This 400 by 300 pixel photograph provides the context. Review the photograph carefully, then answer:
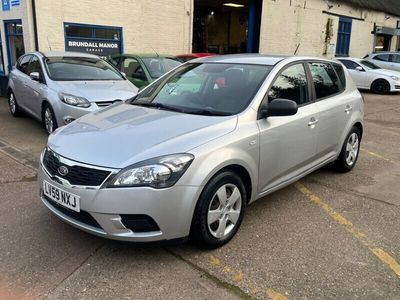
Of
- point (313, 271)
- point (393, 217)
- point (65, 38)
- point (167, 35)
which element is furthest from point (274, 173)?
point (167, 35)

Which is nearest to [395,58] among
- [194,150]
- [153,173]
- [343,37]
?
[343,37]

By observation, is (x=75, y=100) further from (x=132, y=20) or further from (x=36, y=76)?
(x=132, y=20)

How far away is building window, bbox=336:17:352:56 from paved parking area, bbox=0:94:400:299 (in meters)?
21.0

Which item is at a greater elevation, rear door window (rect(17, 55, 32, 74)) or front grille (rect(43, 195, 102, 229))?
rear door window (rect(17, 55, 32, 74))

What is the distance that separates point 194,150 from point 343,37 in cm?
2364

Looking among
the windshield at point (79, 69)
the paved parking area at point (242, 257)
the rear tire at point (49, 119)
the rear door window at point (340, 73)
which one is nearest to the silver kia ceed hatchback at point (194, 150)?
the paved parking area at point (242, 257)

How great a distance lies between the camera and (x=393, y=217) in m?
Result: 4.27

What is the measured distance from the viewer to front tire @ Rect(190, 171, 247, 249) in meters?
3.21

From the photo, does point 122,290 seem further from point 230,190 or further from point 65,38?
point 65,38

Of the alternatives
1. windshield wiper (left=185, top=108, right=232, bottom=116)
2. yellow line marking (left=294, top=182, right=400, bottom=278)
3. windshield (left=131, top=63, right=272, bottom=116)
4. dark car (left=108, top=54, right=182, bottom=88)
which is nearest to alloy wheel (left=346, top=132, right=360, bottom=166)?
yellow line marking (left=294, top=182, right=400, bottom=278)

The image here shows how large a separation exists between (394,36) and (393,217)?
94.8 feet

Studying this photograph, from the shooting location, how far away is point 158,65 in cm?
955

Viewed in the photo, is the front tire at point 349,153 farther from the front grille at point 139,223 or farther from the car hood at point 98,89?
the car hood at point 98,89

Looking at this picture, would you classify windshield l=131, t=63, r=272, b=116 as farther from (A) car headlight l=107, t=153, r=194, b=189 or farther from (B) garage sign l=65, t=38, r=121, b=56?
(B) garage sign l=65, t=38, r=121, b=56
